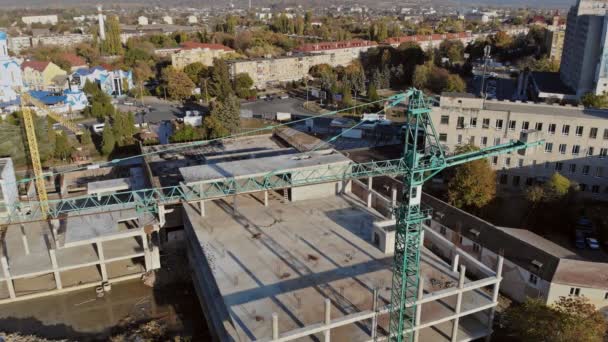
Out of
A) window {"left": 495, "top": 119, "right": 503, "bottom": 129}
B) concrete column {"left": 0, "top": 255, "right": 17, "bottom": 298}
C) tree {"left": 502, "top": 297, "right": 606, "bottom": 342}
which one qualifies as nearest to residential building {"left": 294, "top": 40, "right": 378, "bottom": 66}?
window {"left": 495, "top": 119, "right": 503, "bottom": 129}

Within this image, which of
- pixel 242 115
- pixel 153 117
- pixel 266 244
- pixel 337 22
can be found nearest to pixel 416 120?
pixel 266 244

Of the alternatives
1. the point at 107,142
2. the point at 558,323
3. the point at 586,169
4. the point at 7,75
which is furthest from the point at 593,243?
the point at 7,75

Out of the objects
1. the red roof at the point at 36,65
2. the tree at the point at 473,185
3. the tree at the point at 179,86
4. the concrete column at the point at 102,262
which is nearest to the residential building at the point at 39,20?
the red roof at the point at 36,65

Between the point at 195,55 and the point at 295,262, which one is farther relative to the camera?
the point at 195,55

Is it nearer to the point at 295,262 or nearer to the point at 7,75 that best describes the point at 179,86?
the point at 7,75

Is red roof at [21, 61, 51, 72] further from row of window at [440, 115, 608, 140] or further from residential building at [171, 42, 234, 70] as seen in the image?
row of window at [440, 115, 608, 140]

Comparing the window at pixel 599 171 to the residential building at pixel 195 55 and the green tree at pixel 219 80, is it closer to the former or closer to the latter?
the green tree at pixel 219 80
